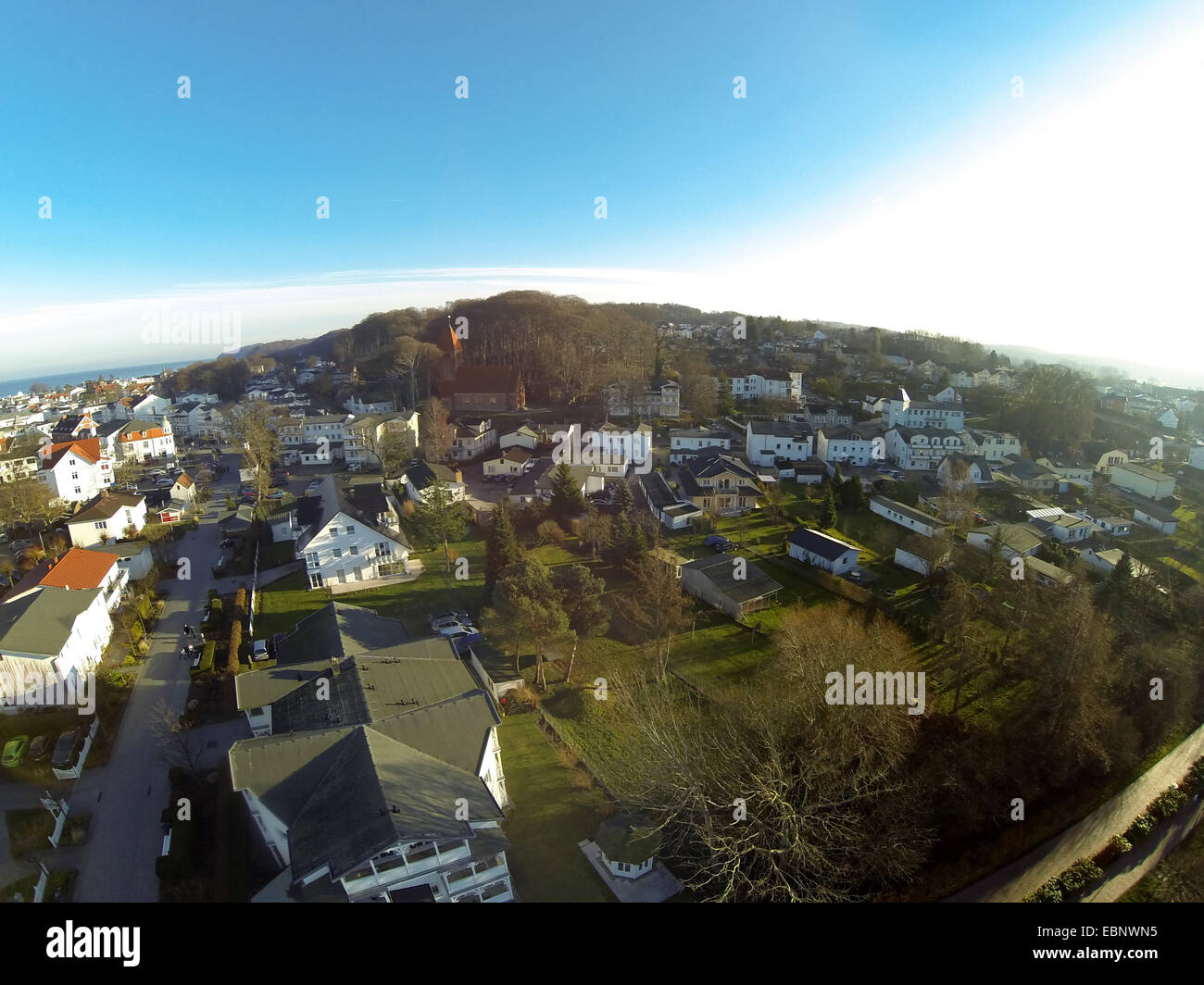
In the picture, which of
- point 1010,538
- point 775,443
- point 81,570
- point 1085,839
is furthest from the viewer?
point 775,443

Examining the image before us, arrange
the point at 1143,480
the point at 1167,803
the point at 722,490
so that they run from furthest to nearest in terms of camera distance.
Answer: the point at 1143,480 < the point at 722,490 < the point at 1167,803

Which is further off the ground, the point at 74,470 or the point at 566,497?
the point at 74,470

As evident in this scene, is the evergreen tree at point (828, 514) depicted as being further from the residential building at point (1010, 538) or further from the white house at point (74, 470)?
the white house at point (74, 470)

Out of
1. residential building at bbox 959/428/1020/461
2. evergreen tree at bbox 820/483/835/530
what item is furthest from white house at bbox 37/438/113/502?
residential building at bbox 959/428/1020/461

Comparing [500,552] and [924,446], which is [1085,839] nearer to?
[500,552]

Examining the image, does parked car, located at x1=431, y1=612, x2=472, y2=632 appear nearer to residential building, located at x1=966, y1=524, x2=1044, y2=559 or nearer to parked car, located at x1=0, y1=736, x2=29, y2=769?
parked car, located at x1=0, y1=736, x2=29, y2=769

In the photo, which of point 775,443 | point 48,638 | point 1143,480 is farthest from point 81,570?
point 1143,480

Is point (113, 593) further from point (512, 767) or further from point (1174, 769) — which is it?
point (1174, 769)
